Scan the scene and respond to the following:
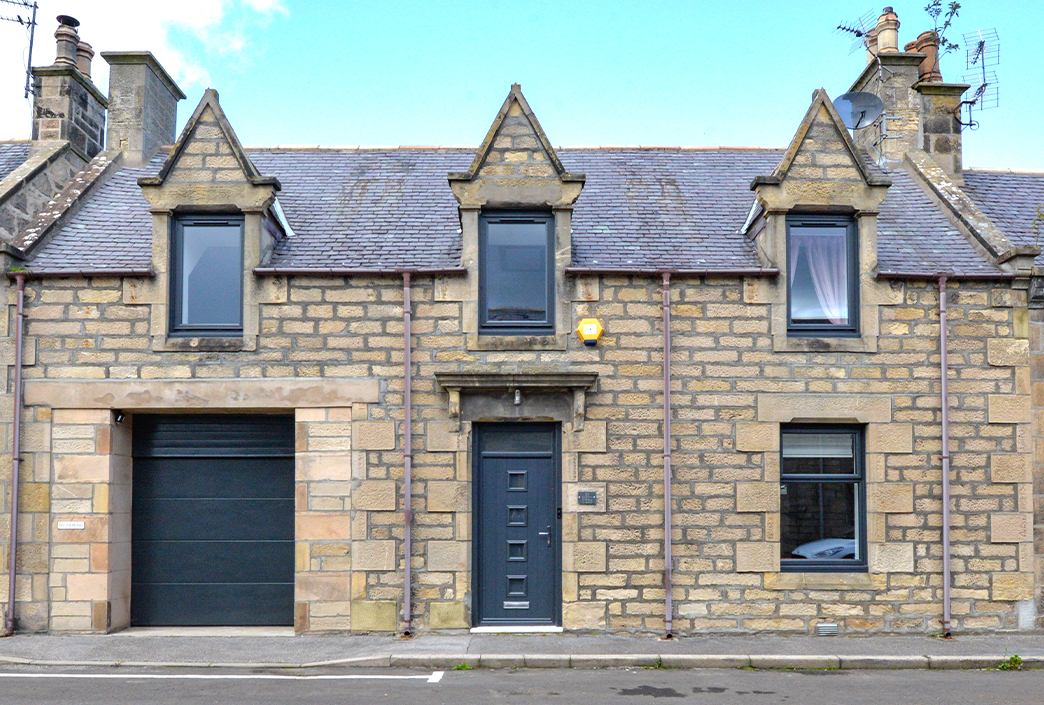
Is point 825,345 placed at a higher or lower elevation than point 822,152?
lower

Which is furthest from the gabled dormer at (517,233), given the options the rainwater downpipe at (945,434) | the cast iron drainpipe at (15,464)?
the cast iron drainpipe at (15,464)

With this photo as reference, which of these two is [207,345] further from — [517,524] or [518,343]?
[517,524]

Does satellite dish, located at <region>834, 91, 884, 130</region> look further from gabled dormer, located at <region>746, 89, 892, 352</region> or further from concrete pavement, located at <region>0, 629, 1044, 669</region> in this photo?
concrete pavement, located at <region>0, 629, 1044, 669</region>

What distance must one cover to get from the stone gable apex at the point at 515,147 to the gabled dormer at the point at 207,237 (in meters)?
2.69

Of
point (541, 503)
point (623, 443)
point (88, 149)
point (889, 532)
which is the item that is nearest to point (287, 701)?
point (541, 503)

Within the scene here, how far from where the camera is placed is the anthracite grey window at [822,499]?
11.4 metres

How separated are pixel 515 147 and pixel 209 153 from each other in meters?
3.94

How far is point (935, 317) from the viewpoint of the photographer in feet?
37.5

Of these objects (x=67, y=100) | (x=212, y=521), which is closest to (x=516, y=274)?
(x=212, y=521)

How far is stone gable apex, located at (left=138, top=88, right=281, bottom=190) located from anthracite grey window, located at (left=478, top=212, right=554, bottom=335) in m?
2.84

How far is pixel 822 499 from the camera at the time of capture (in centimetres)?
1147

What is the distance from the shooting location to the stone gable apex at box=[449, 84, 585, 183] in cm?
1155

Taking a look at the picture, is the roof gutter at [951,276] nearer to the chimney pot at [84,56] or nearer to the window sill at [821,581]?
the window sill at [821,581]

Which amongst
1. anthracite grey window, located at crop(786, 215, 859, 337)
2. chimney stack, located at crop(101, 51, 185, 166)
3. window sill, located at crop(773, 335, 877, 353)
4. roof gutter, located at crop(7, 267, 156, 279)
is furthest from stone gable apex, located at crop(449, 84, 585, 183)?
chimney stack, located at crop(101, 51, 185, 166)
